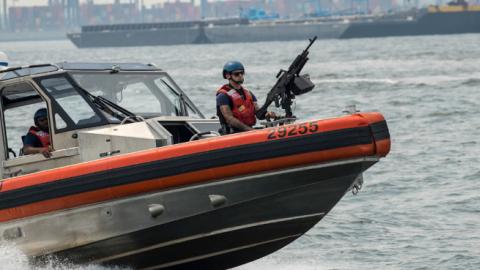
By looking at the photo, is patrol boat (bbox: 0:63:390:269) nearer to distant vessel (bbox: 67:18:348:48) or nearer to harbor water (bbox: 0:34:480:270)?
harbor water (bbox: 0:34:480:270)

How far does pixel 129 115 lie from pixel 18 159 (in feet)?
3.50

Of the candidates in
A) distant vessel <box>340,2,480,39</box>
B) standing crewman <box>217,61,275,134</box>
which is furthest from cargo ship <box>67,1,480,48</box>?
standing crewman <box>217,61,275,134</box>

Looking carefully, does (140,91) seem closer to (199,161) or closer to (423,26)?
(199,161)

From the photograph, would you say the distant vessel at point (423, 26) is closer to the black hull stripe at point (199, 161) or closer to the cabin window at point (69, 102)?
the cabin window at point (69, 102)

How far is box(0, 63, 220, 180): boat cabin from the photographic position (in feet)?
33.9

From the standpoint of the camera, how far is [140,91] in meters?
11.8

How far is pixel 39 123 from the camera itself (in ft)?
36.0

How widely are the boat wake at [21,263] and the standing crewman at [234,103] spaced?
161 cm

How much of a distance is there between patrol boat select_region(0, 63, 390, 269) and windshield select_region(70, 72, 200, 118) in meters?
0.36

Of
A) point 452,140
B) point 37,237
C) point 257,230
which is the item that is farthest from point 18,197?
point 452,140

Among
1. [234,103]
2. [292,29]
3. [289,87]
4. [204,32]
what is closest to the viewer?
[234,103]

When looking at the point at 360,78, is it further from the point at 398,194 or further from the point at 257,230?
the point at 257,230

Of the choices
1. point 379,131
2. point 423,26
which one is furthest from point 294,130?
point 423,26

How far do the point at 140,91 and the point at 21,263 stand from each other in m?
2.27
